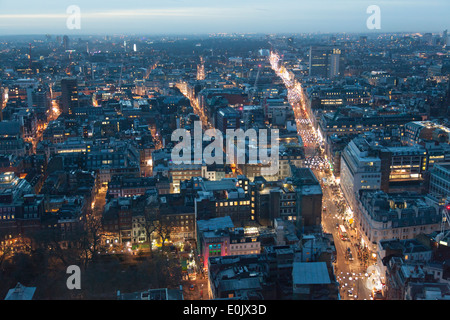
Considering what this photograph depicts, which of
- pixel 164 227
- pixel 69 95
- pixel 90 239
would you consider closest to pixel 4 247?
pixel 90 239

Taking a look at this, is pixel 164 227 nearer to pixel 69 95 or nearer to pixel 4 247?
pixel 4 247

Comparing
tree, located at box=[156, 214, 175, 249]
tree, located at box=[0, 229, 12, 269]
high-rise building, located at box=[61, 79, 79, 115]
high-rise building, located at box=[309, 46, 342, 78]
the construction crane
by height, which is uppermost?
high-rise building, located at box=[309, 46, 342, 78]

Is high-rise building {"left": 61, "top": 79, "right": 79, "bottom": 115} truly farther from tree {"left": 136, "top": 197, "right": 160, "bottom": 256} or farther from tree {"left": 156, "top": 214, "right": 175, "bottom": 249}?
tree {"left": 156, "top": 214, "right": 175, "bottom": 249}

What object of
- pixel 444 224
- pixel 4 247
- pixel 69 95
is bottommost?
pixel 4 247

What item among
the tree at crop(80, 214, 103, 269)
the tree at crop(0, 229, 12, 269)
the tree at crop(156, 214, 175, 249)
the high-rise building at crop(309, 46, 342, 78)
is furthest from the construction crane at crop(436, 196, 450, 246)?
the high-rise building at crop(309, 46, 342, 78)

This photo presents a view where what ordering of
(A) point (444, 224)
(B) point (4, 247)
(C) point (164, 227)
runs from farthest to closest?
(C) point (164, 227), (B) point (4, 247), (A) point (444, 224)

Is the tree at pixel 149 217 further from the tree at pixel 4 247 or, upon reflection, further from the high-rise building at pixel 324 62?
the high-rise building at pixel 324 62

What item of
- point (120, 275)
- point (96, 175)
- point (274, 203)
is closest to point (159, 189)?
point (96, 175)
